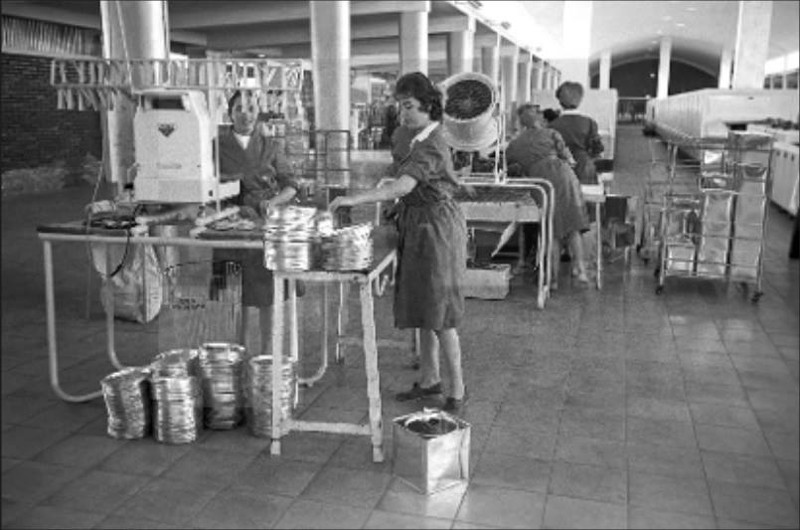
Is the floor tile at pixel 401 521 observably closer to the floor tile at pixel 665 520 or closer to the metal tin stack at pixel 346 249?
the floor tile at pixel 665 520

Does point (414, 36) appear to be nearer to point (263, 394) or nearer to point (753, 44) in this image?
point (753, 44)

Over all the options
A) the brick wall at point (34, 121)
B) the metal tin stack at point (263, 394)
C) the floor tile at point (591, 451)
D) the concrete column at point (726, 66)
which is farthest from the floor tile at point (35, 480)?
the concrete column at point (726, 66)

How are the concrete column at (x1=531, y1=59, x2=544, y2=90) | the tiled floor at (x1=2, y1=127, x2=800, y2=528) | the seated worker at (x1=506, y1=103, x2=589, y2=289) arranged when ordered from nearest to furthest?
the tiled floor at (x1=2, y1=127, x2=800, y2=528) < the seated worker at (x1=506, y1=103, x2=589, y2=289) < the concrete column at (x1=531, y1=59, x2=544, y2=90)

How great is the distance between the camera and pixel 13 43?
44.3 feet

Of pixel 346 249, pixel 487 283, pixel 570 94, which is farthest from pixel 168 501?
pixel 570 94

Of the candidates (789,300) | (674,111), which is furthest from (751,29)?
(789,300)

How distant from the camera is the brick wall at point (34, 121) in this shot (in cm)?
1345

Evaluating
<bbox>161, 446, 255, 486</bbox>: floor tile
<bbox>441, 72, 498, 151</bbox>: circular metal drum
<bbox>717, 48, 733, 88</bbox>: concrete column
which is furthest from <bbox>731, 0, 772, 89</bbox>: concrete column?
<bbox>717, 48, 733, 88</bbox>: concrete column

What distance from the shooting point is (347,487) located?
3320 mm

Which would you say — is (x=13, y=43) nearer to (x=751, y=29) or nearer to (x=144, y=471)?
(x=144, y=471)

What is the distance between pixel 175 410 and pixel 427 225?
1455 millimetres

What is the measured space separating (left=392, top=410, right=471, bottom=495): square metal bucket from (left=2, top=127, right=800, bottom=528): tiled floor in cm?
6

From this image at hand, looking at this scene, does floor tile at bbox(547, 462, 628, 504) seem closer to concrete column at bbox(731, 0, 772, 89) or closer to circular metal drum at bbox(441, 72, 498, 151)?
circular metal drum at bbox(441, 72, 498, 151)

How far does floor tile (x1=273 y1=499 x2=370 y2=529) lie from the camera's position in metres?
3.03
